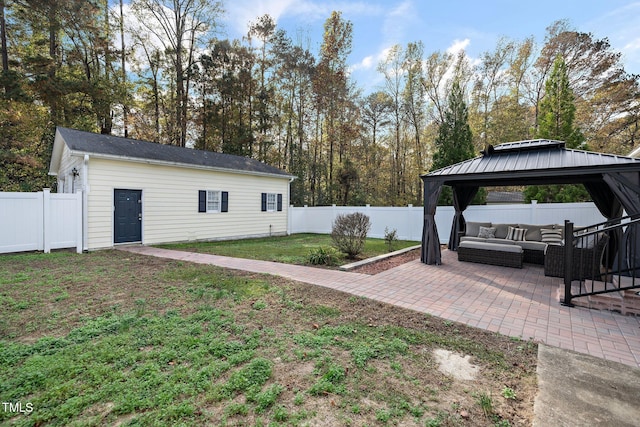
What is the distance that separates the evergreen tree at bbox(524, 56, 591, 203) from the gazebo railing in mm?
6162

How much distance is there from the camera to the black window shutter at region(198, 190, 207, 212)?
10.9m

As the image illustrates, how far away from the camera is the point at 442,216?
10.8m

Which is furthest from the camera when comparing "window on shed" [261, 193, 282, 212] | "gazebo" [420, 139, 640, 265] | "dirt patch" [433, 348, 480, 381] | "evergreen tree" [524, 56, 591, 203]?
"window on shed" [261, 193, 282, 212]

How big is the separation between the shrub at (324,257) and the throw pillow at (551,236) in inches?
206

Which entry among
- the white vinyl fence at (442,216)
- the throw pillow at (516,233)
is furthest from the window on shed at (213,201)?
the throw pillow at (516,233)

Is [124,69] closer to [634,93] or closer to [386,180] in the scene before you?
[386,180]

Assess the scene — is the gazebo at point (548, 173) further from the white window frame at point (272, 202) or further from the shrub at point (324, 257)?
the white window frame at point (272, 202)

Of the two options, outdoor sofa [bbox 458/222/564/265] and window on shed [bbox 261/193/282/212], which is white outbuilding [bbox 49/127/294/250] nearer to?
window on shed [bbox 261/193/282/212]

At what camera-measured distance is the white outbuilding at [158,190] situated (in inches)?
329

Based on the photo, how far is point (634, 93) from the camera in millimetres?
13023

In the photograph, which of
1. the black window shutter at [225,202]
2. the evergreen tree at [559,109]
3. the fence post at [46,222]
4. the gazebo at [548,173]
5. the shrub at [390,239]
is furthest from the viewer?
the black window shutter at [225,202]

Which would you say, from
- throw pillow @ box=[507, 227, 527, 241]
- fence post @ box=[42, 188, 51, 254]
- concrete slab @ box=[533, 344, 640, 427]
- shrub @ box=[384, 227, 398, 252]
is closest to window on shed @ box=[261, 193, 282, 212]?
shrub @ box=[384, 227, 398, 252]

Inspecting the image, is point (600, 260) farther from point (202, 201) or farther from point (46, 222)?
point (46, 222)

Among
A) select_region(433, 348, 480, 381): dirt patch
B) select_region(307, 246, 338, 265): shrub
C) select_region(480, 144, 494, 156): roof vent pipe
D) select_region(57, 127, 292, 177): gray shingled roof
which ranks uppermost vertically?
select_region(57, 127, 292, 177): gray shingled roof
